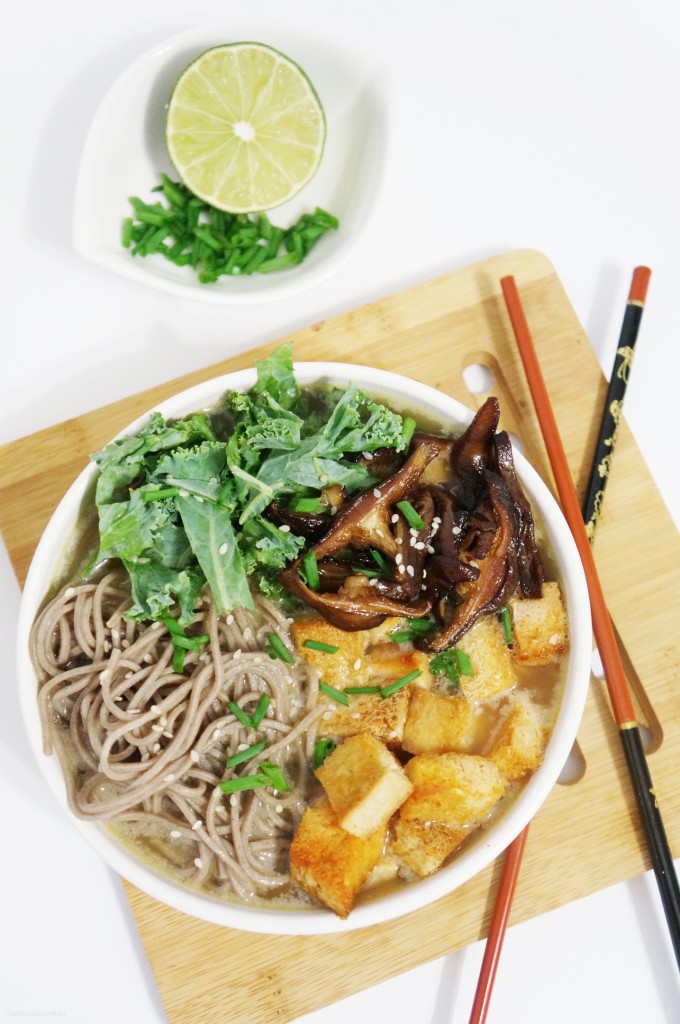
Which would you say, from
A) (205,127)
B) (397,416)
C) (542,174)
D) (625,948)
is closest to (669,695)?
(625,948)

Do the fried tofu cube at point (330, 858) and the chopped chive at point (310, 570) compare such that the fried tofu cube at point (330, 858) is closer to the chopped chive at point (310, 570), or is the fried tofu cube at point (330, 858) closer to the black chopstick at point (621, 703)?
the chopped chive at point (310, 570)

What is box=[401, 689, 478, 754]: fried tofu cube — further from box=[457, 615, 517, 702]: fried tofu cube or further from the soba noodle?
the soba noodle

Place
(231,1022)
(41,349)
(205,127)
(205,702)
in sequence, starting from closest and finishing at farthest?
(205,702)
(231,1022)
(205,127)
(41,349)

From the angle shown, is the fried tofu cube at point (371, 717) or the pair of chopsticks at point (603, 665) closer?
the fried tofu cube at point (371, 717)

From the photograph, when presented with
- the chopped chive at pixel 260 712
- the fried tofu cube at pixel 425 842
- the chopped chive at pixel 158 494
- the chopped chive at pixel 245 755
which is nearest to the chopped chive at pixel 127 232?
the chopped chive at pixel 158 494

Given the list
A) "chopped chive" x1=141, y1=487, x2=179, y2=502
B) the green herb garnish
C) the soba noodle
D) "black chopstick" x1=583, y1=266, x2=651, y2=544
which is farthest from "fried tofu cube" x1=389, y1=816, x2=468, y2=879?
the green herb garnish

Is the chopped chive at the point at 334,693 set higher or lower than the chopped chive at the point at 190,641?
lower

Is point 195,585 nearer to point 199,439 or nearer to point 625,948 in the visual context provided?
point 199,439
